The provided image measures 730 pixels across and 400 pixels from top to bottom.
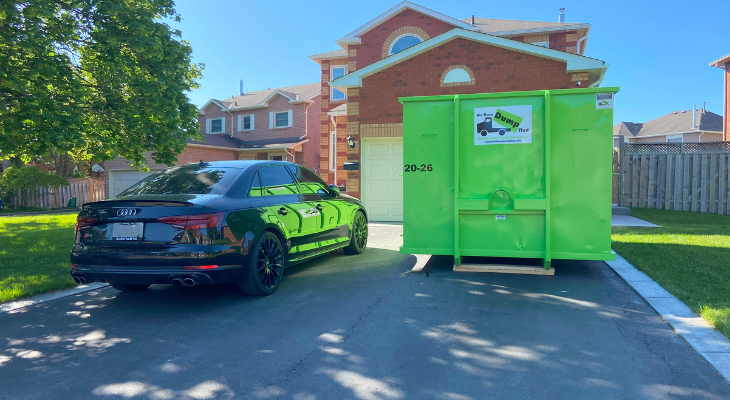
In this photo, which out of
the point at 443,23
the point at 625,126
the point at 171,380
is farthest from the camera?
the point at 625,126

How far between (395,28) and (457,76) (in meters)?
6.37

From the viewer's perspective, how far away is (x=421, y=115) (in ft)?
20.9

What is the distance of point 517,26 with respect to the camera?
18.1 meters

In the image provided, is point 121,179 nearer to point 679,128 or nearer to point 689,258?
point 689,258

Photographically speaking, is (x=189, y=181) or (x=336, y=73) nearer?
(x=189, y=181)

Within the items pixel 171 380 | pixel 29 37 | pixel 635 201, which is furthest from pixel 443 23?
pixel 171 380

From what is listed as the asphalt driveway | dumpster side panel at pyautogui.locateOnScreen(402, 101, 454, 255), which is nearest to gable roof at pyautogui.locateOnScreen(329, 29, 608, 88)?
dumpster side panel at pyautogui.locateOnScreen(402, 101, 454, 255)

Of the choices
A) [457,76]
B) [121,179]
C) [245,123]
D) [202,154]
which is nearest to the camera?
[457,76]

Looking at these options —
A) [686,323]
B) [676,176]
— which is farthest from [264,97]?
[686,323]

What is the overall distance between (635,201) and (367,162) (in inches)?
339

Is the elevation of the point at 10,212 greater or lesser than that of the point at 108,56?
lesser

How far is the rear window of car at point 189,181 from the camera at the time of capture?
5434 mm

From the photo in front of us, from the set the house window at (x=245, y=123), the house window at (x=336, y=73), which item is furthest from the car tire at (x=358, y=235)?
the house window at (x=245, y=123)

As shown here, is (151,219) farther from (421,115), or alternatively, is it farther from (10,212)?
(10,212)
